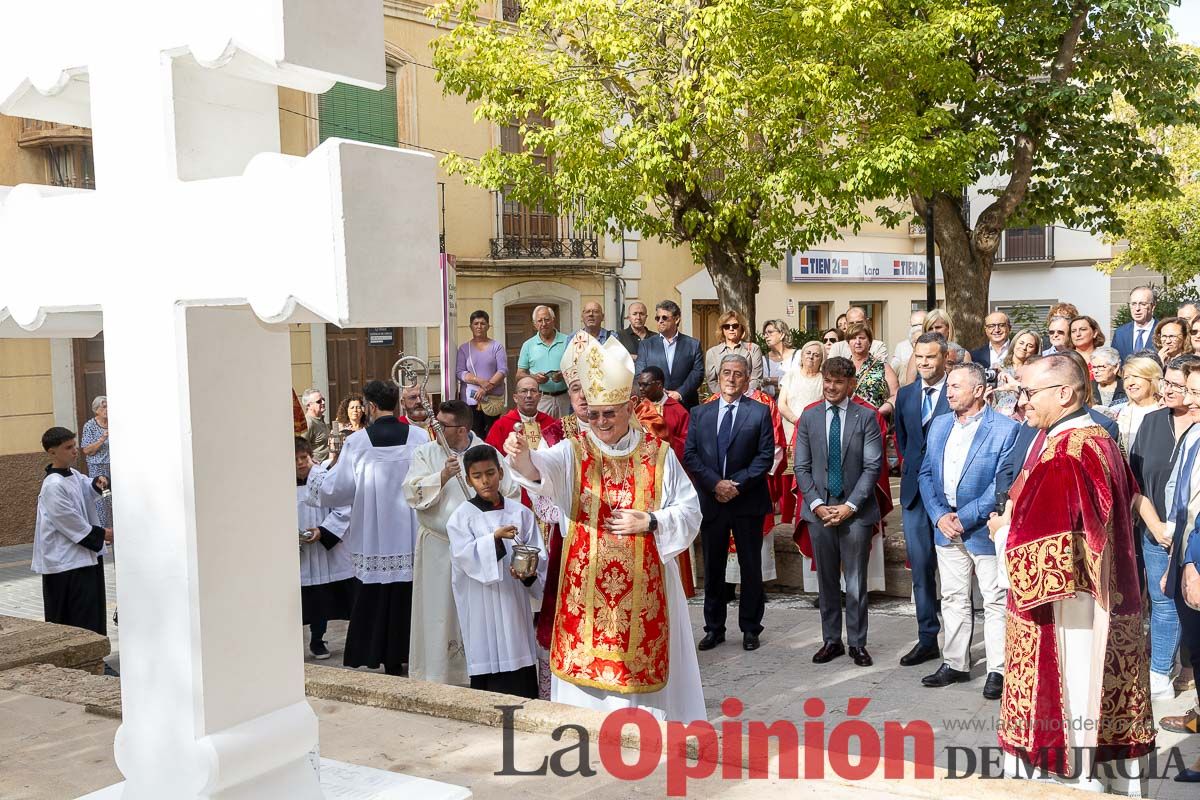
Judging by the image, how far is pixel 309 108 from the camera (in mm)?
17219

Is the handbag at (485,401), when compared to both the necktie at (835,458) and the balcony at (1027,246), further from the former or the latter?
the balcony at (1027,246)

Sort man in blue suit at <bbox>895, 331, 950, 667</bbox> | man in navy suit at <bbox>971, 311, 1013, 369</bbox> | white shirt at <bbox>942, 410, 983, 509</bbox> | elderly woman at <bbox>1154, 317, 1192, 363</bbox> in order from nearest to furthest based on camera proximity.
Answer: white shirt at <bbox>942, 410, 983, 509</bbox> → man in blue suit at <bbox>895, 331, 950, 667</bbox> → elderly woman at <bbox>1154, 317, 1192, 363</bbox> → man in navy suit at <bbox>971, 311, 1013, 369</bbox>

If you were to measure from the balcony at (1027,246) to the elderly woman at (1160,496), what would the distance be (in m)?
29.9

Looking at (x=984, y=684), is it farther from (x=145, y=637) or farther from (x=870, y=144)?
(x=870, y=144)

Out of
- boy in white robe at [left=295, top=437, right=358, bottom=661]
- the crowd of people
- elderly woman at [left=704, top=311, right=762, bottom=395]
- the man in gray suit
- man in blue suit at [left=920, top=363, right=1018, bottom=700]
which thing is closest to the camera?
the crowd of people

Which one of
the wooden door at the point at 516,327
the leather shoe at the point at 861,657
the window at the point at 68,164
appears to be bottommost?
the leather shoe at the point at 861,657

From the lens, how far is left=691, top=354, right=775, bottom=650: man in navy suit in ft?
25.9

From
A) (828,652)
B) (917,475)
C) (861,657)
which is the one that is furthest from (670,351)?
(861,657)

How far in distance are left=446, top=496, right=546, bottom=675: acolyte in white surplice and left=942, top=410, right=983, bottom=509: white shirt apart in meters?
2.40

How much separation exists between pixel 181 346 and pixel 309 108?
16.5 metres

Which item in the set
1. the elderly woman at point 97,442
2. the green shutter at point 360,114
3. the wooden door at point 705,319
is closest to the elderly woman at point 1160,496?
the elderly woman at point 97,442

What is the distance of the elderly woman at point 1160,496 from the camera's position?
20.1 ft

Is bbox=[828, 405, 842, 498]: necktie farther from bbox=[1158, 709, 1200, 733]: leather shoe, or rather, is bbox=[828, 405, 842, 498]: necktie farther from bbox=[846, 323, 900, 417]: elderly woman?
bbox=[1158, 709, 1200, 733]: leather shoe

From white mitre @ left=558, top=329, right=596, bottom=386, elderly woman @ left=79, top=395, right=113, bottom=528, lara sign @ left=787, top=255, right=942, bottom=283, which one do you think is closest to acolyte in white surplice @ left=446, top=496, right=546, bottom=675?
white mitre @ left=558, top=329, right=596, bottom=386
